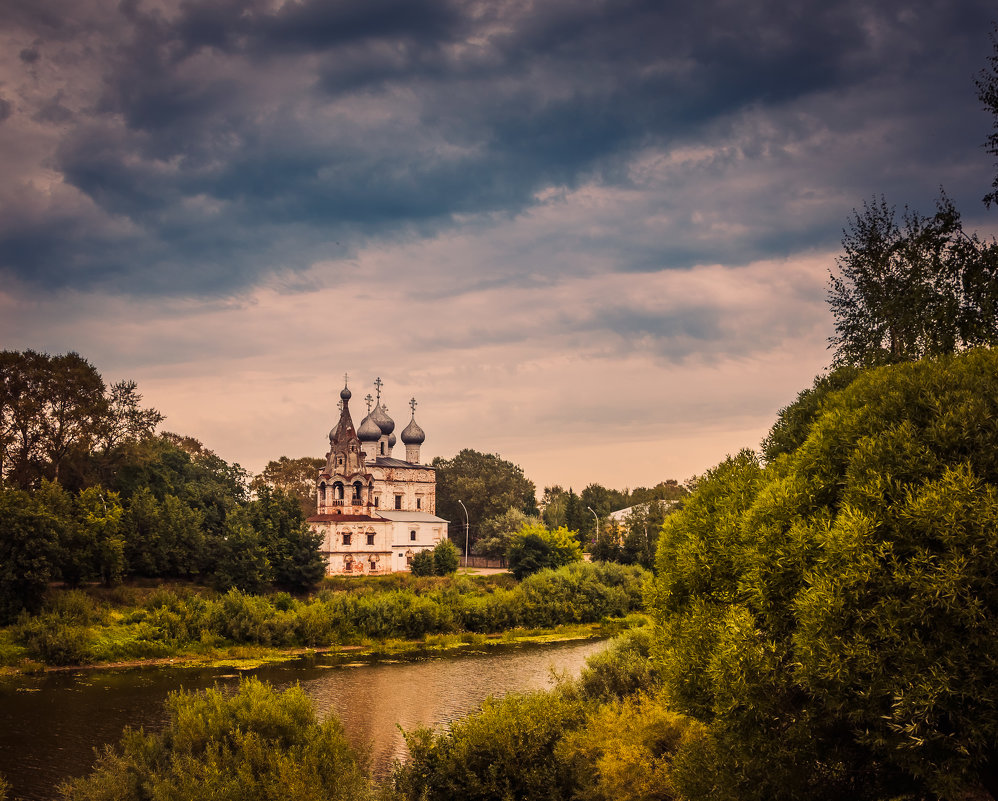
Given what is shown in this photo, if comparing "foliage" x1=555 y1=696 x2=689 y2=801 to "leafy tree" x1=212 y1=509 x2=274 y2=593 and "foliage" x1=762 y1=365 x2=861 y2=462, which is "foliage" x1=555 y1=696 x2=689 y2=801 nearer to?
"foliage" x1=762 y1=365 x2=861 y2=462

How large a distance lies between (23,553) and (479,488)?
6253 centimetres

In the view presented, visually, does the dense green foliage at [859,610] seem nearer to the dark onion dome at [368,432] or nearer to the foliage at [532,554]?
the foliage at [532,554]

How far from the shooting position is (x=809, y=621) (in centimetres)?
978

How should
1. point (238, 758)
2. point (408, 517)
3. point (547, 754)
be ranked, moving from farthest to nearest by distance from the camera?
point (408, 517)
point (547, 754)
point (238, 758)

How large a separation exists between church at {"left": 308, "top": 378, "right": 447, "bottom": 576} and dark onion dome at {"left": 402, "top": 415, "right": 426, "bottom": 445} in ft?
20.9

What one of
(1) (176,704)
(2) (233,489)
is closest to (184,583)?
(2) (233,489)

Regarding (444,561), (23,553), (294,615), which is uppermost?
(23,553)

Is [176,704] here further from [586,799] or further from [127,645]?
[127,645]

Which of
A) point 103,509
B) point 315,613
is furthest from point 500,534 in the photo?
point 103,509

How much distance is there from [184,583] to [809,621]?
45.2m

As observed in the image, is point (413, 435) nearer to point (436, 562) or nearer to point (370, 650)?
point (436, 562)

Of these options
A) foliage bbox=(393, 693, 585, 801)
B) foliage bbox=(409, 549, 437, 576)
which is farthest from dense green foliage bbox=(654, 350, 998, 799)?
foliage bbox=(409, 549, 437, 576)

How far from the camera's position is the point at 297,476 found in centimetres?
8762

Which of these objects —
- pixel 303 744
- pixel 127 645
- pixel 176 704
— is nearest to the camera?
pixel 303 744
